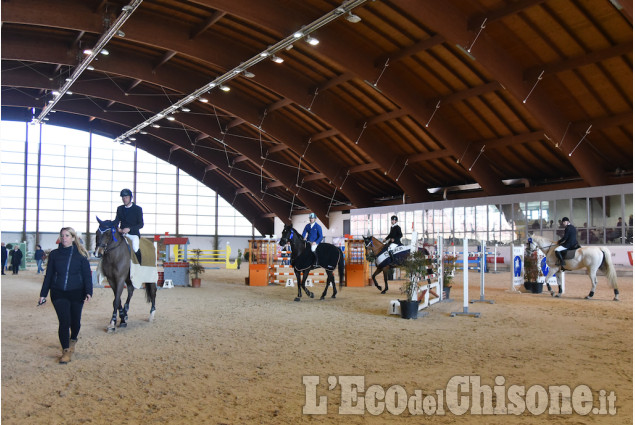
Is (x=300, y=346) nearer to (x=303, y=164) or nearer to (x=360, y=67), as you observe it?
(x=360, y=67)

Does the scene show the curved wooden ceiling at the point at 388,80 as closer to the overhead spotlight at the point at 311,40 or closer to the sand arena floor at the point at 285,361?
the overhead spotlight at the point at 311,40

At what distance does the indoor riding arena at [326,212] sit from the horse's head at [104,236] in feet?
0.18

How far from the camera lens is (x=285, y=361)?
15.9 feet

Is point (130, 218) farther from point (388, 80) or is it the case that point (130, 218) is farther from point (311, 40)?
point (388, 80)

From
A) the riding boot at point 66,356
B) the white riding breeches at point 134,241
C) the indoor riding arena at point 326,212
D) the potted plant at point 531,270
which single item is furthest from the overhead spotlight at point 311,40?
the riding boot at point 66,356

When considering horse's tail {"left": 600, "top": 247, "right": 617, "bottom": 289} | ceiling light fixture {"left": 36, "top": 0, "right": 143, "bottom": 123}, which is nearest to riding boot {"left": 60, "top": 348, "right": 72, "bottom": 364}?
horse's tail {"left": 600, "top": 247, "right": 617, "bottom": 289}

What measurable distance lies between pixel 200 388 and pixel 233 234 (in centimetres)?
3534

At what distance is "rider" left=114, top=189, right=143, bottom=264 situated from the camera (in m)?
6.83

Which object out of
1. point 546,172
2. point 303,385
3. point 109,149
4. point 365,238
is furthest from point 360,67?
point 109,149

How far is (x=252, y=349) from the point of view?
213 inches

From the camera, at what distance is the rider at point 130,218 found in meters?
6.83

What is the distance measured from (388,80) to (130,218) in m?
12.4

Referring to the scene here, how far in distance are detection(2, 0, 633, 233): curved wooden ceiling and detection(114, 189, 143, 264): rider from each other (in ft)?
27.8

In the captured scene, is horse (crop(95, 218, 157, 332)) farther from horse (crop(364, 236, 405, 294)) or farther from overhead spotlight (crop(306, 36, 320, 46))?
overhead spotlight (crop(306, 36, 320, 46))
